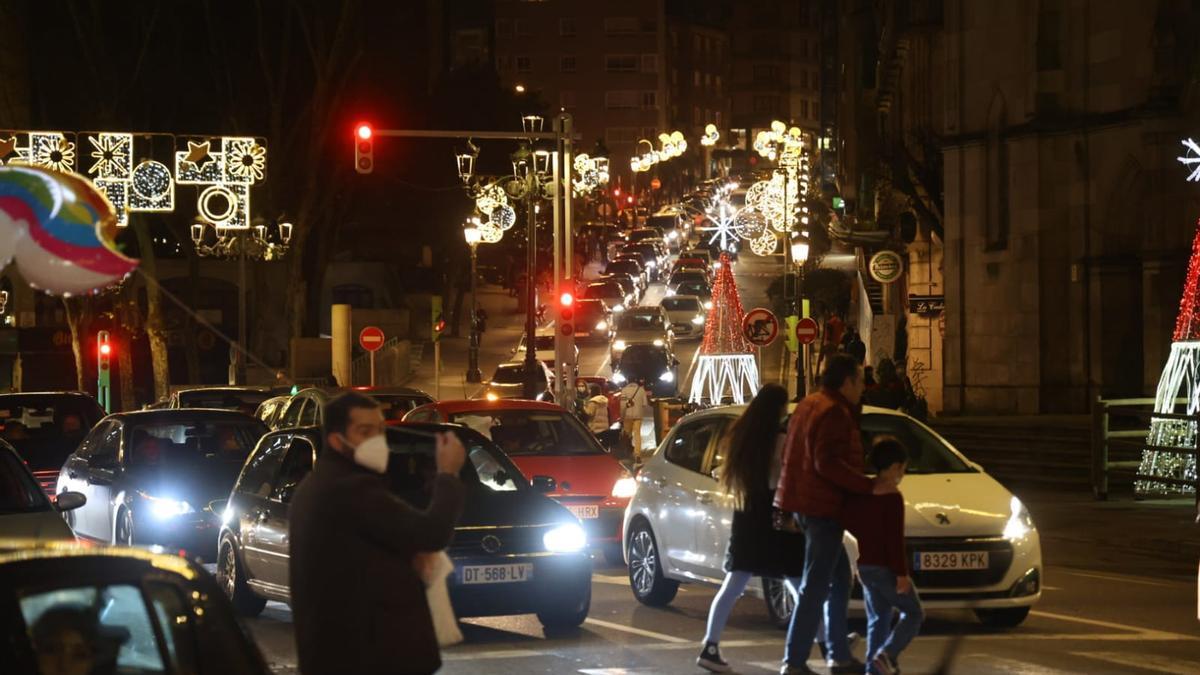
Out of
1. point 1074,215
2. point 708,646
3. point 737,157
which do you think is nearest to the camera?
point 708,646

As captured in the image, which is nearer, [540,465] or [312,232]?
[540,465]

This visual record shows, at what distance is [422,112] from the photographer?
231ft

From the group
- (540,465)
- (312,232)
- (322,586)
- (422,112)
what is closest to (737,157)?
(422,112)

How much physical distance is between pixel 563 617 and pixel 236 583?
10.0 ft

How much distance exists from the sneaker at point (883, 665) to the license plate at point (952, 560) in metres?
2.25

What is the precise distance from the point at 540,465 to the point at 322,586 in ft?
38.3

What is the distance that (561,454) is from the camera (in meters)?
18.4

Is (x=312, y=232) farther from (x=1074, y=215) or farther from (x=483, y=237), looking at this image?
(x=1074, y=215)

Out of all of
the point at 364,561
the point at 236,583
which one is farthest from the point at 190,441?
the point at 364,561

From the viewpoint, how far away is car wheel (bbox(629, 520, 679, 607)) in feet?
48.4

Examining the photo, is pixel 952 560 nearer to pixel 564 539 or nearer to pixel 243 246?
pixel 564 539

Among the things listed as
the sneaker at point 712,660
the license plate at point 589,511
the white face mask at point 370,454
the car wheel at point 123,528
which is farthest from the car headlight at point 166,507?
the white face mask at point 370,454

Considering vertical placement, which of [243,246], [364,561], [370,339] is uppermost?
[243,246]

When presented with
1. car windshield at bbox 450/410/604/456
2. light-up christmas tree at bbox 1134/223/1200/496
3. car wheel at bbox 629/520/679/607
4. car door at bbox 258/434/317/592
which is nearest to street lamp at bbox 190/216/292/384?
light-up christmas tree at bbox 1134/223/1200/496
